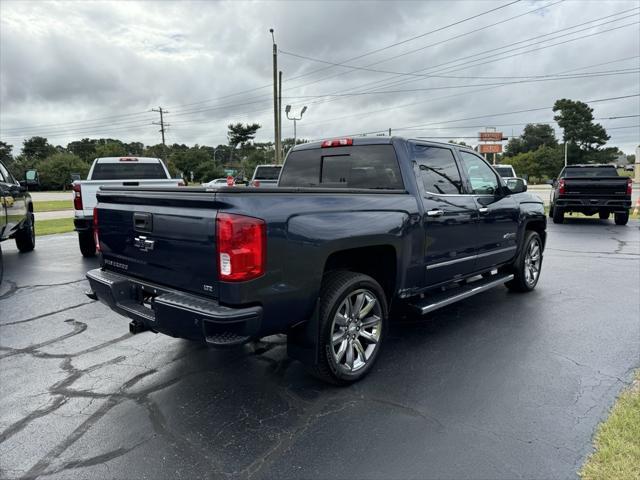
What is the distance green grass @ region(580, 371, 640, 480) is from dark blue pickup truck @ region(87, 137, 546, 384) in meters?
1.59

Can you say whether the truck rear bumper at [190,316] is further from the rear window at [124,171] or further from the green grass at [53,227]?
the green grass at [53,227]

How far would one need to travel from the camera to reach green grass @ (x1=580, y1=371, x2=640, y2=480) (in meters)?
2.45

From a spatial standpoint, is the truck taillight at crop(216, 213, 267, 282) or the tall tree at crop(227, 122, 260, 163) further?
the tall tree at crop(227, 122, 260, 163)

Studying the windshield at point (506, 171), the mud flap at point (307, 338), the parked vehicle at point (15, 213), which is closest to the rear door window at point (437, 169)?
the mud flap at point (307, 338)

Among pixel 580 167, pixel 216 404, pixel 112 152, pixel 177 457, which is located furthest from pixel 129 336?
pixel 112 152

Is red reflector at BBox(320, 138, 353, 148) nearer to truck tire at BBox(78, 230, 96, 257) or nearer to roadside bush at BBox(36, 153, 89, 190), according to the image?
truck tire at BBox(78, 230, 96, 257)

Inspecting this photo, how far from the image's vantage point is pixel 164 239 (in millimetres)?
3170

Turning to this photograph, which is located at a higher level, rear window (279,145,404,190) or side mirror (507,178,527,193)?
rear window (279,145,404,190)

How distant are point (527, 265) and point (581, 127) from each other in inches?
3962

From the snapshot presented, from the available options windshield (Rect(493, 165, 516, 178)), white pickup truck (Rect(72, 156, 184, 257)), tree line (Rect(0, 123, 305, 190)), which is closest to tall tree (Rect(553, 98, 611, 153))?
tree line (Rect(0, 123, 305, 190))

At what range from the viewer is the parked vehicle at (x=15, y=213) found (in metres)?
7.68

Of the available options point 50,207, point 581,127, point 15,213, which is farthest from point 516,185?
point 581,127

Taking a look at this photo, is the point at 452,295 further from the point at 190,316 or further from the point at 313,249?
the point at 190,316

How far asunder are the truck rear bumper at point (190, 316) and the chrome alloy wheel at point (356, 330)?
0.80m
